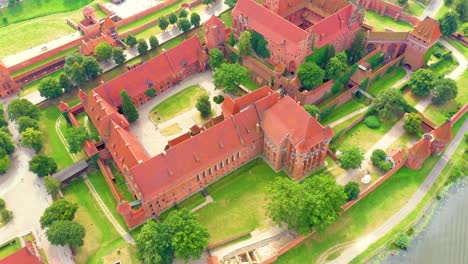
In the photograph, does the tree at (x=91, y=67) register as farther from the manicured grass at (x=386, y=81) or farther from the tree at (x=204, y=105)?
the manicured grass at (x=386, y=81)

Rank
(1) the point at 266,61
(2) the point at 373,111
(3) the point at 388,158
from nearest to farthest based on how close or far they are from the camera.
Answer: (3) the point at 388,158, (2) the point at 373,111, (1) the point at 266,61

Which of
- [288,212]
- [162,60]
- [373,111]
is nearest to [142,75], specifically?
[162,60]

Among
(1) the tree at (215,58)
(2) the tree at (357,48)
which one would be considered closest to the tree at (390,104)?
(2) the tree at (357,48)

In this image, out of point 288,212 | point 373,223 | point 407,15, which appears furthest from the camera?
point 407,15

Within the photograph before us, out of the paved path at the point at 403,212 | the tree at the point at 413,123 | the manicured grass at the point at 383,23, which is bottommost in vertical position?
the paved path at the point at 403,212

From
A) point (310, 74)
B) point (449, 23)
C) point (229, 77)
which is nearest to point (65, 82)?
point (229, 77)

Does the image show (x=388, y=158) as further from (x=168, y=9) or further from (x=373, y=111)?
(x=168, y=9)

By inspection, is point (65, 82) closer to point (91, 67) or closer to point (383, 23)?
point (91, 67)
